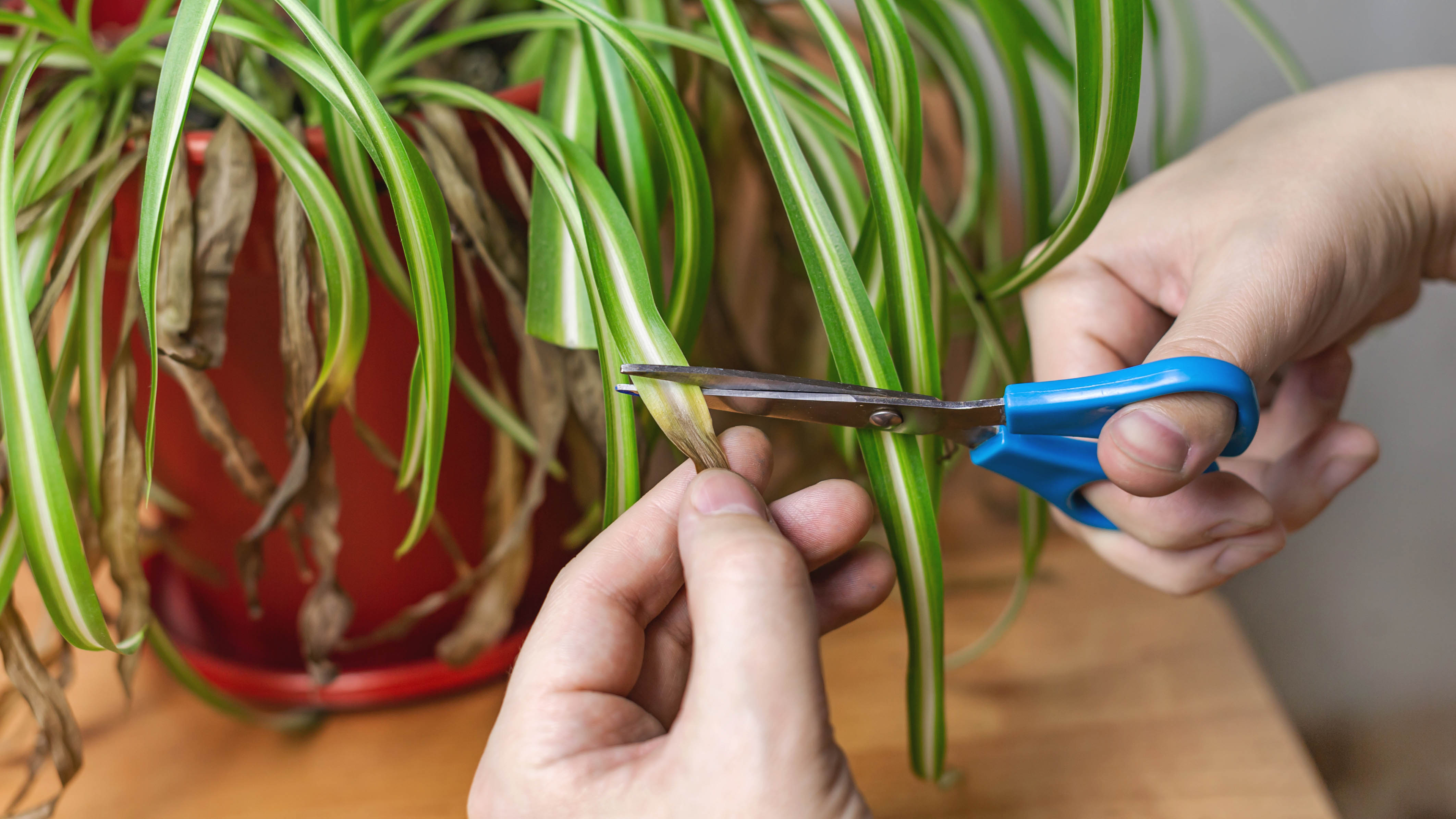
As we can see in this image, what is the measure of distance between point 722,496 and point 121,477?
0.87 ft

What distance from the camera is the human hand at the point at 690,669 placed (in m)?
0.25

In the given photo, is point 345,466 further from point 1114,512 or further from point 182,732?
point 1114,512

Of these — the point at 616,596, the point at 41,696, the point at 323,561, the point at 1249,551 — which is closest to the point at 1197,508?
the point at 1249,551

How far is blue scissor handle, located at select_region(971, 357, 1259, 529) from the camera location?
Result: 0.30 meters

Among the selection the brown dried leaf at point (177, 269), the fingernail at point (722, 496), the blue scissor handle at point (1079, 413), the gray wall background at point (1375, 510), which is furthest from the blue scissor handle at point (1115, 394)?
the gray wall background at point (1375, 510)

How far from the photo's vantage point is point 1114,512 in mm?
406

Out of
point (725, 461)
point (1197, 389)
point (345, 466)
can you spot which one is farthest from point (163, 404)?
point (1197, 389)

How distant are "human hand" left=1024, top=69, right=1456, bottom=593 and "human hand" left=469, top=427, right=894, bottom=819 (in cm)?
13

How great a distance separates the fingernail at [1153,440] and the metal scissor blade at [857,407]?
0.04 m

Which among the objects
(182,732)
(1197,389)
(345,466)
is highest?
(1197,389)

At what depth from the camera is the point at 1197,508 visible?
0.40 m

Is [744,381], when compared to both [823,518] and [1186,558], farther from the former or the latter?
[1186,558]

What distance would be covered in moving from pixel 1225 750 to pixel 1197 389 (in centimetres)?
27

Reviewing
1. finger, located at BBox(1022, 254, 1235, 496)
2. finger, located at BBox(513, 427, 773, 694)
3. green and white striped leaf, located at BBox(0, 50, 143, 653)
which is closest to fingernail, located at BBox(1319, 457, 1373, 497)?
finger, located at BBox(1022, 254, 1235, 496)
